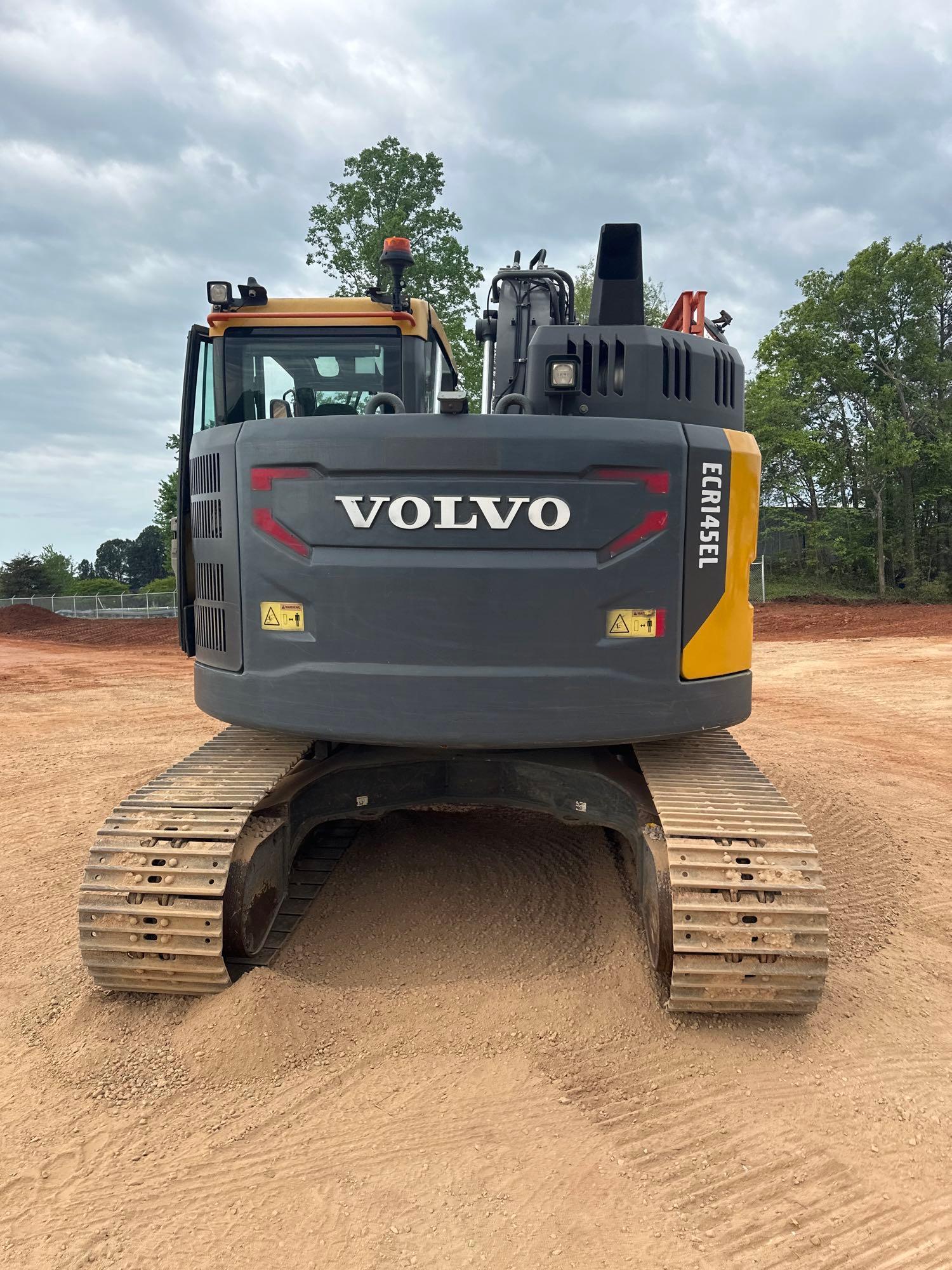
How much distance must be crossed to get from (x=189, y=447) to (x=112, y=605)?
31.1 metres

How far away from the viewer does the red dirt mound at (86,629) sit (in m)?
20.3

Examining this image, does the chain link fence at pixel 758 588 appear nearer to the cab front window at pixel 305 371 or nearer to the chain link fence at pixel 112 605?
the chain link fence at pixel 112 605

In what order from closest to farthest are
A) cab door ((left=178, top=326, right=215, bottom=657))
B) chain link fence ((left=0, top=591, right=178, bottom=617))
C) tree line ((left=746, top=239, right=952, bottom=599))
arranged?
cab door ((left=178, top=326, right=215, bottom=657)), tree line ((left=746, top=239, right=952, bottom=599)), chain link fence ((left=0, top=591, right=178, bottom=617))

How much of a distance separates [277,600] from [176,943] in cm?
124

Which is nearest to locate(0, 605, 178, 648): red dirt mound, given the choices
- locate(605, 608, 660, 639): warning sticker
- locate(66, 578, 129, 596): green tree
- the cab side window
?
the cab side window

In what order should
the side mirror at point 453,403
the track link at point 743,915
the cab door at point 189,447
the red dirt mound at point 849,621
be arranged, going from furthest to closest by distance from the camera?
1. the red dirt mound at point 849,621
2. the cab door at point 189,447
3. the side mirror at point 453,403
4. the track link at point 743,915

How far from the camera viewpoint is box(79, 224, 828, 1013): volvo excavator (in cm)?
303

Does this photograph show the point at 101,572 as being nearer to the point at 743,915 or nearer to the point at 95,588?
the point at 95,588

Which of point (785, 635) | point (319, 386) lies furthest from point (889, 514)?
point (319, 386)

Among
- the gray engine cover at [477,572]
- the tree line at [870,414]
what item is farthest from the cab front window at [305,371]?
the tree line at [870,414]

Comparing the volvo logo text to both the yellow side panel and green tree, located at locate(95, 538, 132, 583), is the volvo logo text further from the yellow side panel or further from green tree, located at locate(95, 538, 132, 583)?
green tree, located at locate(95, 538, 132, 583)

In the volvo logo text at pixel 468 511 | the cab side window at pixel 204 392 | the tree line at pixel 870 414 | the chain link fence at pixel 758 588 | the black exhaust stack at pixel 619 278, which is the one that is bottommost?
the chain link fence at pixel 758 588

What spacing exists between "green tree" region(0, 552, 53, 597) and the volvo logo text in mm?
39963

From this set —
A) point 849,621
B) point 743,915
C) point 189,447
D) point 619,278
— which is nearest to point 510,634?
point 743,915
